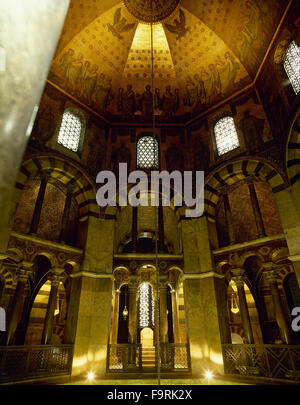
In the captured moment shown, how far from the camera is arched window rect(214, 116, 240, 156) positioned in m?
12.4

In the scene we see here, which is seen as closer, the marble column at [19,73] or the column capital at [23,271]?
the marble column at [19,73]

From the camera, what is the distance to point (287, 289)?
13.9 m

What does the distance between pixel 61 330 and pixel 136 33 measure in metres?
18.0

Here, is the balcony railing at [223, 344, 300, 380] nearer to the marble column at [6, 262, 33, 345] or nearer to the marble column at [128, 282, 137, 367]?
the marble column at [128, 282, 137, 367]

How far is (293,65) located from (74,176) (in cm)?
1023

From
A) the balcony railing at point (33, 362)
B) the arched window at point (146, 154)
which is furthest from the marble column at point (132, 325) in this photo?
the arched window at point (146, 154)

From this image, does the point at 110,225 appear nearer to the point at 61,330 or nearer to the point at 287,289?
the point at 61,330

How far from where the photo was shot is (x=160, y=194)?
12961 millimetres

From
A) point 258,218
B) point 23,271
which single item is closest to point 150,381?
point 23,271

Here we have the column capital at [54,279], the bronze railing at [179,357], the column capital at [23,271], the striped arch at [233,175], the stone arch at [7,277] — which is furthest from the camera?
the stone arch at [7,277]

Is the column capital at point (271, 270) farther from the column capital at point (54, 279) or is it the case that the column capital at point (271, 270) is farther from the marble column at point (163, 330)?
Answer: the column capital at point (54, 279)

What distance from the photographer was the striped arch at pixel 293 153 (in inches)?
369

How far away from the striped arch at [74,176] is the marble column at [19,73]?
10489 mm

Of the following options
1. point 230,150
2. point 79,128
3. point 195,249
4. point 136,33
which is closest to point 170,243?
point 195,249
